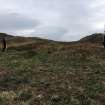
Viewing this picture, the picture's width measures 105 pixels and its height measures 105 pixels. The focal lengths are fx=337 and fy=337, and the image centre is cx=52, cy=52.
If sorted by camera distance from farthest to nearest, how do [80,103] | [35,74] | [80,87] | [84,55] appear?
[84,55] < [35,74] < [80,87] < [80,103]

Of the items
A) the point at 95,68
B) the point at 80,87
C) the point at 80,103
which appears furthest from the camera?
the point at 95,68

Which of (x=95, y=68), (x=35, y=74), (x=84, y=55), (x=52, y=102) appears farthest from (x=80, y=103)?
(x=84, y=55)

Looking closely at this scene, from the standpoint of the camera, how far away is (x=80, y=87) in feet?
81.5

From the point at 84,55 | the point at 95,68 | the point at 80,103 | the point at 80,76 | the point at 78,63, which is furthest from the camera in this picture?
the point at 84,55

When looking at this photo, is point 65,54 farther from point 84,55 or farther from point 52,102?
point 52,102

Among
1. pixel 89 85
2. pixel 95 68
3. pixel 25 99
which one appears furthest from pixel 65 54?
pixel 25 99

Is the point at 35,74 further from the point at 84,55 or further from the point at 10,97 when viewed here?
the point at 84,55

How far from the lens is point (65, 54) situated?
47.0m

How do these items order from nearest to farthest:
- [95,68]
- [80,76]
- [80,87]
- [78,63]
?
1. [80,87]
2. [80,76]
3. [95,68]
4. [78,63]

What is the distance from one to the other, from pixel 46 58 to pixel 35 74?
46.5 ft

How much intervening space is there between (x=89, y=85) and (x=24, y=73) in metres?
8.38

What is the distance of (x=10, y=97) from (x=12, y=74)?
9.47 m

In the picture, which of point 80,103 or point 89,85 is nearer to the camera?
point 80,103

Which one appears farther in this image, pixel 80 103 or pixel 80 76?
pixel 80 76
